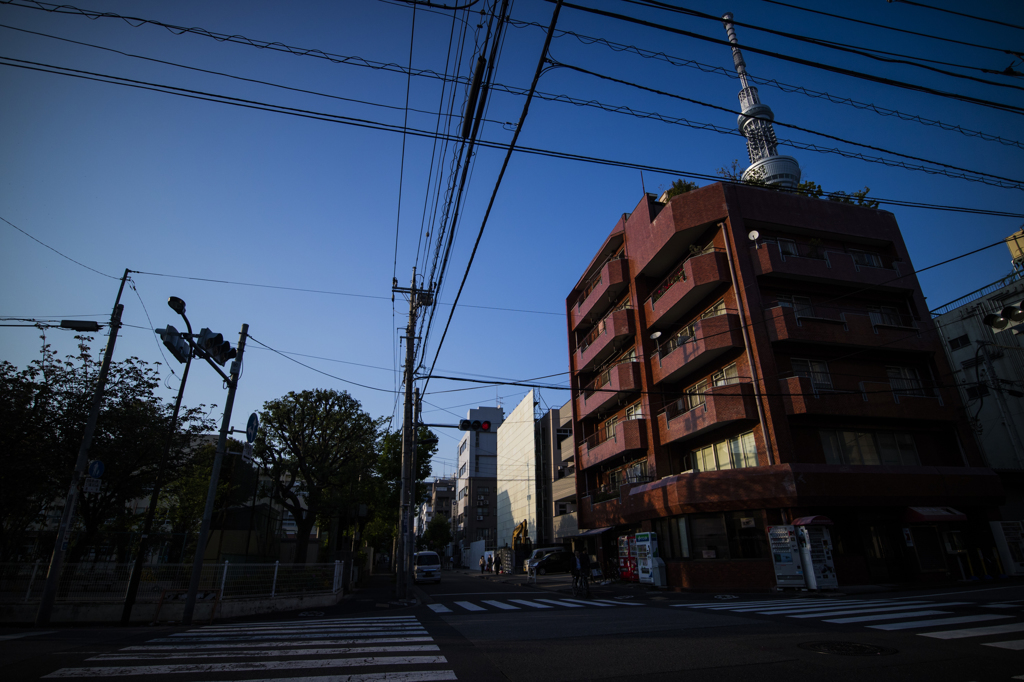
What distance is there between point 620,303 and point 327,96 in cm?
2329

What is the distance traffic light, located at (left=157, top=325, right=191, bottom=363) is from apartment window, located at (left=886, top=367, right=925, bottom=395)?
86.3 ft

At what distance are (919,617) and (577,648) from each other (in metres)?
6.85

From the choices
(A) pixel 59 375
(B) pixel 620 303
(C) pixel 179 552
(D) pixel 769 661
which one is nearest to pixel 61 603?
(C) pixel 179 552

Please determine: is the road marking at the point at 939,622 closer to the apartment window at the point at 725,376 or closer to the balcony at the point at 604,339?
the apartment window at the point at 725,376

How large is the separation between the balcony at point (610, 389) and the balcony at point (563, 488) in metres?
8.35

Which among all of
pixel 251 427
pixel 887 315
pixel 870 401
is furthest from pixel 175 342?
pixel 887 315

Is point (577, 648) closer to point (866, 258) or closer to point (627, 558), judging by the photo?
point (627, 558)

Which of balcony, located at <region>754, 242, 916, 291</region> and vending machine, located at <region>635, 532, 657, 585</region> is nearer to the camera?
balcony, located at <region>754, 242, 916, 291</region>

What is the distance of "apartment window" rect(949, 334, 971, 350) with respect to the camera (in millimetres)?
28375

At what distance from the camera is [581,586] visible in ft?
60.8

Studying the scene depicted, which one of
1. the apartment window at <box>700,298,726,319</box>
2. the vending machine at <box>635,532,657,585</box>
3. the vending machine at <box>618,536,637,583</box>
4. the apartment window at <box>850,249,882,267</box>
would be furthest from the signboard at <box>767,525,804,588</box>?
the apartment window at <box>850,249,882,267</box>

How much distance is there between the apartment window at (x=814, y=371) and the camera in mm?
20094

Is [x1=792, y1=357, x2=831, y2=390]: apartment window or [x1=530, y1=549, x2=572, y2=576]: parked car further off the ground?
[x1=792, y1=357, x2=831, y2=390]: apartment window

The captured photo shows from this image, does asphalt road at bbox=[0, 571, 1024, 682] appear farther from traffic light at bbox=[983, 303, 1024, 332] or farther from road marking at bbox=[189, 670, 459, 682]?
traffic light at bbox=[983, 303, 1024, 332]
